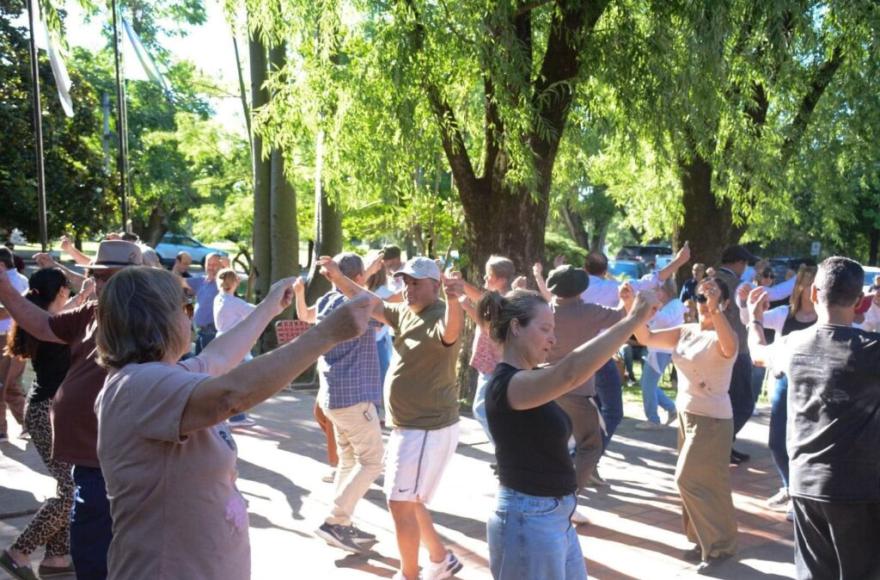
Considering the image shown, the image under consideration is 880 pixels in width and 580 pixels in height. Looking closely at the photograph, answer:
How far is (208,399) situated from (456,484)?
5654 millimetres

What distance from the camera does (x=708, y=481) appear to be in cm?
592

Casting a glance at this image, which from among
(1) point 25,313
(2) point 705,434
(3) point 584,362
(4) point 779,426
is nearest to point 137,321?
(3) point 584,362

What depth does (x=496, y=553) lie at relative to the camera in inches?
147

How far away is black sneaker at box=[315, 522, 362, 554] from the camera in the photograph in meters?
6.09

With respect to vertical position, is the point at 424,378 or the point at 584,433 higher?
the point at 424,378

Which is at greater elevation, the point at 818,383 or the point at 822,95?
the point at 822,95

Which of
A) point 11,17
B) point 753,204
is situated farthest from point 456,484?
point 11,17

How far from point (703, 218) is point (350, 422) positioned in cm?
973

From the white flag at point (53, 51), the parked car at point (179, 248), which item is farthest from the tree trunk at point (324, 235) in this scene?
the parked car at point (179, 248)

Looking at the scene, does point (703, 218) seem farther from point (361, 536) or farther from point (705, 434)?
point (361, 536)

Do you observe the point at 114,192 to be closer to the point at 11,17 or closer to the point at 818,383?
the point at 11,17

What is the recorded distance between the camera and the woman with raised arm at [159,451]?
254 cm

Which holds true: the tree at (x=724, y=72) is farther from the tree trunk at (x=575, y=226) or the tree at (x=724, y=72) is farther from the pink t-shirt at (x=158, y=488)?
the tree trunk at (x=575, y=226)

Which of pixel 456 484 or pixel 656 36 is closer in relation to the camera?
pixel 456 484
